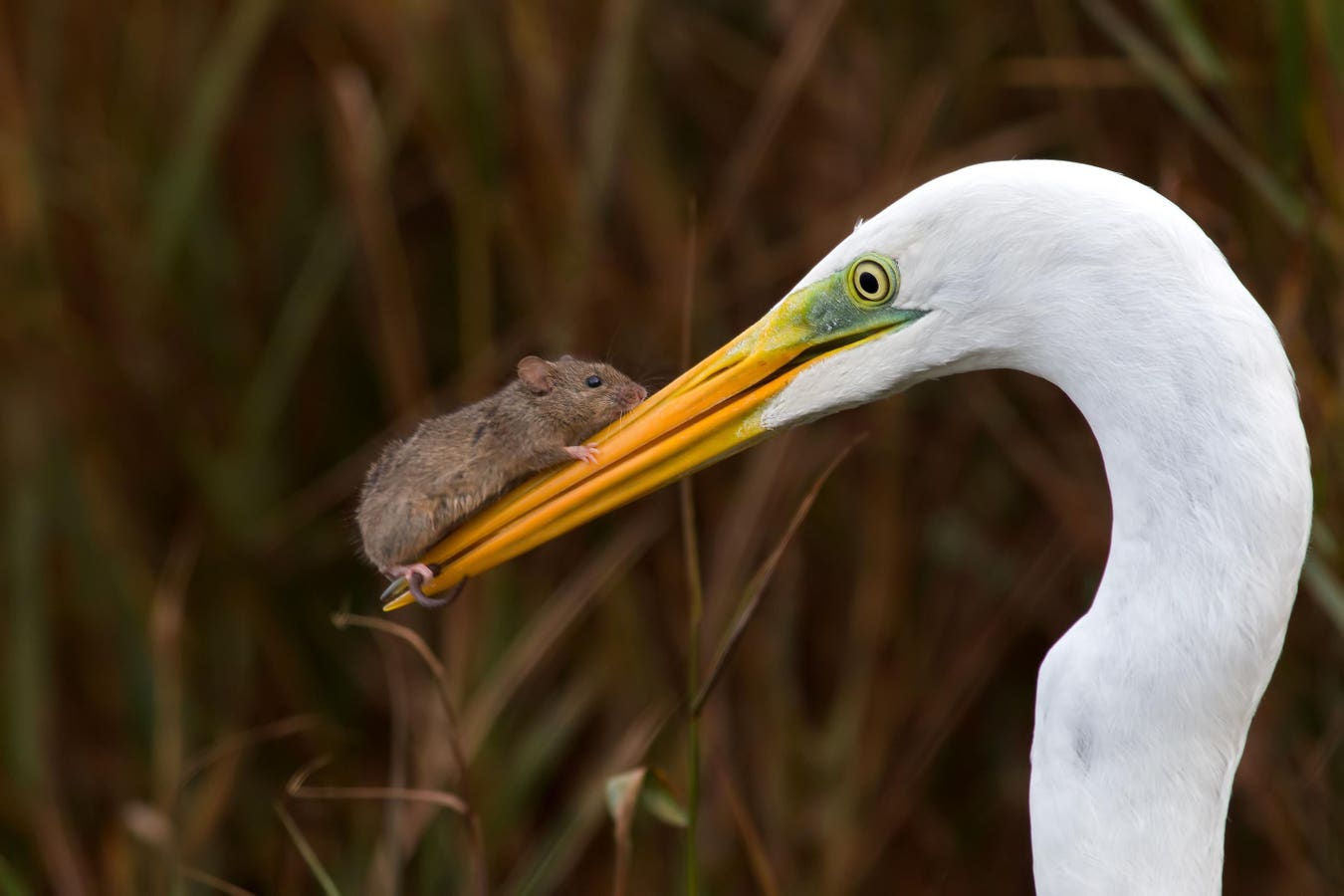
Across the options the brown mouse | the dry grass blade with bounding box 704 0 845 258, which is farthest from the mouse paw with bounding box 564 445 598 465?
the dry grass blade with bounding box 704 0 845 258

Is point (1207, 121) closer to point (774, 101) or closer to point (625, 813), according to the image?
point (774, 101)

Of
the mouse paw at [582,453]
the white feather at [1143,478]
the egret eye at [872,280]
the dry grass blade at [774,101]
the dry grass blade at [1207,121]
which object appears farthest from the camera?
the dry grass blade at [774,101]

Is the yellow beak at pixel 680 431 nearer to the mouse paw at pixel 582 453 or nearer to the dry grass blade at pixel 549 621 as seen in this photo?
the mouse paw at pixel 582 453

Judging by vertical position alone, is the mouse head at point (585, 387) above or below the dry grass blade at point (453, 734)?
above

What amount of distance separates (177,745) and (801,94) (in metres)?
1.53

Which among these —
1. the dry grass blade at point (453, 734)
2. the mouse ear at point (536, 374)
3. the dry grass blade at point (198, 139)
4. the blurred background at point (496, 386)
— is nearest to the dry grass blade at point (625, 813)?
the dry grass blade at point (453, 734)

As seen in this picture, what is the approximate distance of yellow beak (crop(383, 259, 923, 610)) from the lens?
1.17 metres

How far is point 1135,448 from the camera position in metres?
1.03

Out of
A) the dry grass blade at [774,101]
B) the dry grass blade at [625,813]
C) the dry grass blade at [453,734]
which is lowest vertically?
the dry grass blade at [625,813]

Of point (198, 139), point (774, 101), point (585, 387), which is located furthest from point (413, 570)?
point (198, 139)

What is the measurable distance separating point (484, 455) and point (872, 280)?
1.28 feet

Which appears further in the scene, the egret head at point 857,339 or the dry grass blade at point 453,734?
the dry grass blade at point 453,734

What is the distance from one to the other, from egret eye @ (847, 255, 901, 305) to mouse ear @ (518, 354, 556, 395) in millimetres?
311

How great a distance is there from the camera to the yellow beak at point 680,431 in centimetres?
117
